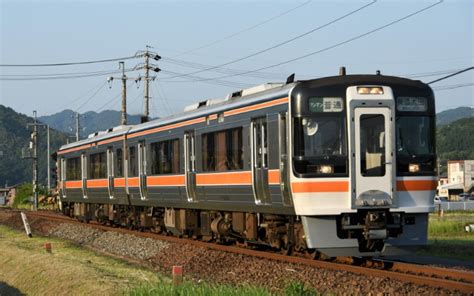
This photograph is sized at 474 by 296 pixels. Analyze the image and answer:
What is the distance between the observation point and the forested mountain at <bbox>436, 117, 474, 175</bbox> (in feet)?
595

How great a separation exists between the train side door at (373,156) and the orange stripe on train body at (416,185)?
25cm

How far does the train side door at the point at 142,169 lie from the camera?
2346 cm

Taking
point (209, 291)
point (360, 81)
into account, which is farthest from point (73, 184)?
point (209, 291)

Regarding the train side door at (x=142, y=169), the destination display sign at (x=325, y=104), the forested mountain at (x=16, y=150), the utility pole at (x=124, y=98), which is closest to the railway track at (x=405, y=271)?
the destination display sign at (x=325, y=104)

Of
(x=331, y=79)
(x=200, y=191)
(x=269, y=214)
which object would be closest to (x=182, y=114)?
Answer: (x=200, y=191)

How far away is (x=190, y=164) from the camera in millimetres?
19531

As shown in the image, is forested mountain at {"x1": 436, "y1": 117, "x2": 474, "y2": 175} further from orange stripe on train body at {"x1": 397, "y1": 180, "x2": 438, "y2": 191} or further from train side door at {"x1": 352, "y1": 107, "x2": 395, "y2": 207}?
train side door at {"x1": 352, "y1": 107, "x2": 395, "y2": 207}

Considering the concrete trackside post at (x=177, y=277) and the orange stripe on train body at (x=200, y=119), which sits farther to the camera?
the orange stripe on train body at (x=200, y=119)

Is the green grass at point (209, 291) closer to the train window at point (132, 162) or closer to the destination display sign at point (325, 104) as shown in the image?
the destination display sign at point (325, 104)

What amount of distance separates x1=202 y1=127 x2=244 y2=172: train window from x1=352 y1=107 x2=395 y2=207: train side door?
3.31m

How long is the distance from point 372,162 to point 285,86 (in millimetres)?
2094

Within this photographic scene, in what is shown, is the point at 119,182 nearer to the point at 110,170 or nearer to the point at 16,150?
the point at 110,170

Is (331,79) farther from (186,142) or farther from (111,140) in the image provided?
(111,140)

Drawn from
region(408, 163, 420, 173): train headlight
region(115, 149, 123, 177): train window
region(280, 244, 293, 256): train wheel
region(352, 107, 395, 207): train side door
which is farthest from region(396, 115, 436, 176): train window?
region(115, 149, 123, 177): train window
